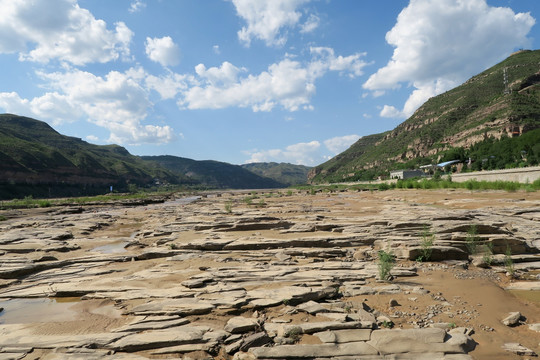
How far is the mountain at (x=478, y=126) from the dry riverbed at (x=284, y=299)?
76338 millimetres

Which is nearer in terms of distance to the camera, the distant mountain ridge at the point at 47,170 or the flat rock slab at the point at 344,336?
the flat rock slab at the point at 344,336

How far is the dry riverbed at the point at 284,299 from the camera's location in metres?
5.52

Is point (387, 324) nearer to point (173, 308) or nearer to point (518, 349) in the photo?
point (518, 349)

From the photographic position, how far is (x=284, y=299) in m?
7.53

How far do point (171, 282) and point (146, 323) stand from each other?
10.5 feet

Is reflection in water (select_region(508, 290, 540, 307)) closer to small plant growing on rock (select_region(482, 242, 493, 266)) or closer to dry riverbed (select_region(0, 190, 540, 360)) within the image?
dry riverbed (select_region(0, 190, 540, 360))

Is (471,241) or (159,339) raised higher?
(471,241)

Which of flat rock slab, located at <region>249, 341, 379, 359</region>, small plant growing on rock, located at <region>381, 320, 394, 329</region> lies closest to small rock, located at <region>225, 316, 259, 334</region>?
flat rock slab, located at <region>249, 341, 379, 359</region>

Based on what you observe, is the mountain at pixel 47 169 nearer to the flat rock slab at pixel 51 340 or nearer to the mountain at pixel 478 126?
the flat rock slab at pixel 51 340

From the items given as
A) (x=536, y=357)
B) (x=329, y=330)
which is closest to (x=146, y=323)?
(x=329, y=330)

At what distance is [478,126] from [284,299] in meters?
133

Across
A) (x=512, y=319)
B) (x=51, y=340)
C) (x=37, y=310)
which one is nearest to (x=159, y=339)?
(x=51, y=340)

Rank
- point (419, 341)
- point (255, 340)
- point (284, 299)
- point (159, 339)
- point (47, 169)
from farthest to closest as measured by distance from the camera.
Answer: point (47, 169) < point (284, 299) < point (159, 339) < point (255, 340) < point (419, 341)

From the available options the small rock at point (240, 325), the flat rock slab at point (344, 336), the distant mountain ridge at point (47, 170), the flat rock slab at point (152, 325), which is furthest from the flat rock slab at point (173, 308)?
the distant mountain ridge at point (47, 170)
